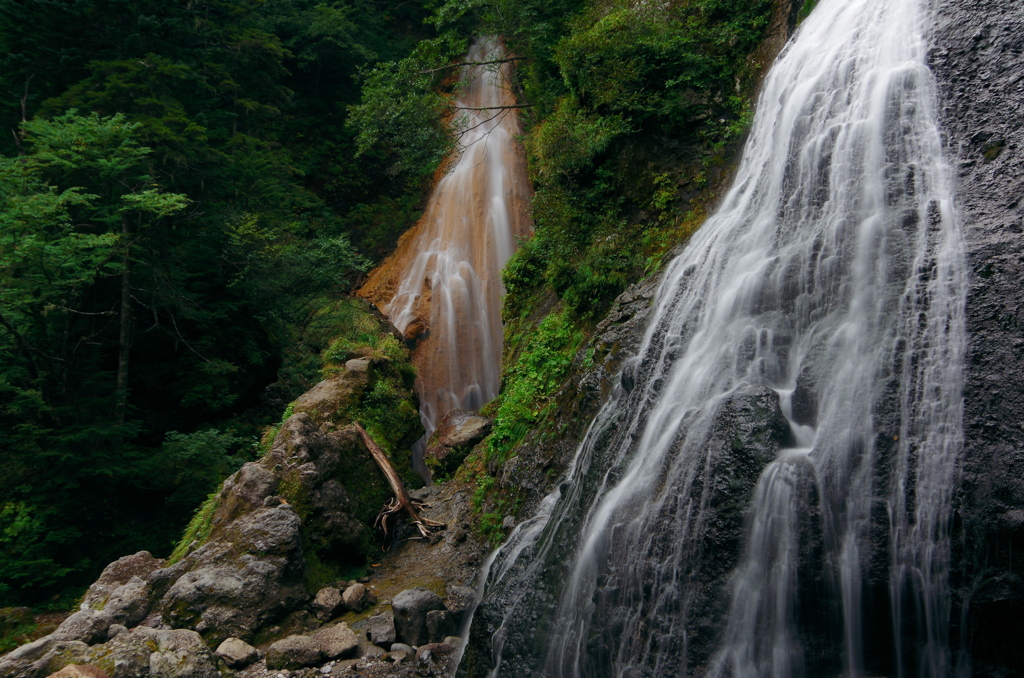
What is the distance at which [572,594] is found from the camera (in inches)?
209

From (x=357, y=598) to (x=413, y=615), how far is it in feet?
3.67

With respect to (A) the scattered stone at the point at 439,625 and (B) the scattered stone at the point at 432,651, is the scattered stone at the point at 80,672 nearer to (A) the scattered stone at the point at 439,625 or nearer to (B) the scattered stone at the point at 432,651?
(B) the scattered stone at the point at 432,651

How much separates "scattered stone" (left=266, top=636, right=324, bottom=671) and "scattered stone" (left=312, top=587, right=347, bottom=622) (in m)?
0.97

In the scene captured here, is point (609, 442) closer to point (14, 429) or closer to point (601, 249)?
point (601, 249)

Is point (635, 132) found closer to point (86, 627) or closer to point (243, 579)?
point (243, 579)

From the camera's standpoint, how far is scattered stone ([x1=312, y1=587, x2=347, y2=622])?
6.96m

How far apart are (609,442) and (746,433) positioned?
1.80m

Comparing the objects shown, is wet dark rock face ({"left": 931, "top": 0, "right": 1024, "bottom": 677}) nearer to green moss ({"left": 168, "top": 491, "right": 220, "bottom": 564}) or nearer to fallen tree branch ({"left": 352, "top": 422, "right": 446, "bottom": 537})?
fallen tree branch ({"left": 352, "top": 422, "right": 446, "bottom": 537})

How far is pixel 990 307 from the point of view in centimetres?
420

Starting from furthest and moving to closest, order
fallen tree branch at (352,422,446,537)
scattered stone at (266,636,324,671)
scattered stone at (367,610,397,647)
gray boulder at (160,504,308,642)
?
fallen tree branch at (352,422,446,537)
scattered stone at (367,610,397,647)
gray boulder at (160,504,308,642)
scattered stone at (266,636,324,671)

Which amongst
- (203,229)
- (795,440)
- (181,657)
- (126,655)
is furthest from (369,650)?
(203,229)

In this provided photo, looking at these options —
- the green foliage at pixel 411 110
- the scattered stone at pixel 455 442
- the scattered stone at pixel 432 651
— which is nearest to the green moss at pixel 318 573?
the scattered stone at pixel 432 651

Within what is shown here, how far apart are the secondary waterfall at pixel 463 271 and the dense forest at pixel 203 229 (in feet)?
7.37

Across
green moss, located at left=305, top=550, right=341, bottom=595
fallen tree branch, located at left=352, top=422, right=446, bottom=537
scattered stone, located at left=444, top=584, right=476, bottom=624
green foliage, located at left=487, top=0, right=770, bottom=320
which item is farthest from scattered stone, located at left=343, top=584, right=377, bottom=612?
green foliage, located at left=487, top=0, right=770, bottom=320
